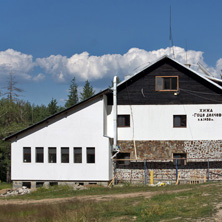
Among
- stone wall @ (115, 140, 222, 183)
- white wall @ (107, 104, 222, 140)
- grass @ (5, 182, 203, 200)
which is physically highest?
white wall @ (107, 104, 222, 140)

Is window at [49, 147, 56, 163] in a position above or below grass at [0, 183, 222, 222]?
above

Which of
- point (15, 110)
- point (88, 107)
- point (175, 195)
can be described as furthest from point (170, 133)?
point (15, 110)

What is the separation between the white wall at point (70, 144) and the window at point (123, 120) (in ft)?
6.11

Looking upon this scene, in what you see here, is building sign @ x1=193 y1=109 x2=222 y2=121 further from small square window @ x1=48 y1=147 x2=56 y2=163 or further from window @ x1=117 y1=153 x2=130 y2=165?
small square window @ x1=48 y1=147 x2=56 y2=163

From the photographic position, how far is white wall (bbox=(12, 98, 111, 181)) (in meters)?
30.5

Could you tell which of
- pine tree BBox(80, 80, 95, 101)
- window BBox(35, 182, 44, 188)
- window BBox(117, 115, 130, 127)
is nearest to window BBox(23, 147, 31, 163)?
window BBox(35, 182, 44, 188)

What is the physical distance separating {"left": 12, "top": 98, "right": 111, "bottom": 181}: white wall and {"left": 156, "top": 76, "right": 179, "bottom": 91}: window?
4923 mm

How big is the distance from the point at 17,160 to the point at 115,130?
8291 mm

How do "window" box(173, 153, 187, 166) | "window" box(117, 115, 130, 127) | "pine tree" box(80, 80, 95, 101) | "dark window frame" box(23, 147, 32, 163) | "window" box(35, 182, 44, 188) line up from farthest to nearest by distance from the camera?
"pine tree" box(80, 80, 95, 101), "window" box(117, 115, 130, 127), "dark window frame" box(23, 147, 32, 163), "window" box(35, 182, 44, 188), "window" box(173, 153, 187, 166)

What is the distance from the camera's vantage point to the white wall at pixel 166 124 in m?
31.0

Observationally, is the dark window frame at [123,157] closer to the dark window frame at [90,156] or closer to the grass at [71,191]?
the dark window frame at [90,156]

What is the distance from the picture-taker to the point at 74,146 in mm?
31000

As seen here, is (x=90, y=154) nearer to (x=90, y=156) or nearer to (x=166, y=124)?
(x=90, y=156)

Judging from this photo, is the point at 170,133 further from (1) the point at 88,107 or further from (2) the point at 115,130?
(1) the point at 88,107
